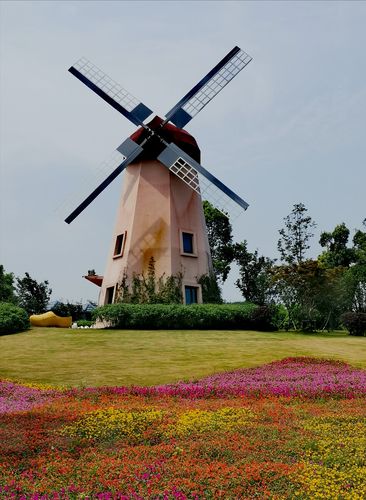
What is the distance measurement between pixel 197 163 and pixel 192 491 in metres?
30.3

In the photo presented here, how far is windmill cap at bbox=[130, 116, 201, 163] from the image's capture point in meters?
37.0

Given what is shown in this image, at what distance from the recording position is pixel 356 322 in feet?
124

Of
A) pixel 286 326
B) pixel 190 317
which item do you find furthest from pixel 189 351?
pixel 286 326

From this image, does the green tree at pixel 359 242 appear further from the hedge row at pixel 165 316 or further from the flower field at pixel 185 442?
the flower field at pixel 185 442

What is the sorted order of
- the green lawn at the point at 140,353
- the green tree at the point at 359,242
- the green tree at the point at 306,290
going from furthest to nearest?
the green tree at the point at 359,242, the green tree at the point at 306,290, the green lawn at the point at 140,353

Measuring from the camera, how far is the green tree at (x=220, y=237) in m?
59.1

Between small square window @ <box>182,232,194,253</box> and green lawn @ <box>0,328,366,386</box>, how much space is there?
6906 mm

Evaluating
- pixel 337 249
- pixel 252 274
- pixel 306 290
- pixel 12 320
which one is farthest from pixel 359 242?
pixel 12 320

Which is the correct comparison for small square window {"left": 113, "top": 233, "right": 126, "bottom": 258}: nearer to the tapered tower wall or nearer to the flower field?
the tapered tower wall

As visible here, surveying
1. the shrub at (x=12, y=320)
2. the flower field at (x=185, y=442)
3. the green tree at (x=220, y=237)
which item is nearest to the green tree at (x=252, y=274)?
the green tree at (x=220, y=237)

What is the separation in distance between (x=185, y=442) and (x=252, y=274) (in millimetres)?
48172

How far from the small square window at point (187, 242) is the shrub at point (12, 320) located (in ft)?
37.1

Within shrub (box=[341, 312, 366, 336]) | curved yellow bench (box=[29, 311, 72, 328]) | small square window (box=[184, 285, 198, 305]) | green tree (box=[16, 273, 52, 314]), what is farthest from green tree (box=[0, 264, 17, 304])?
shrub (box=[341, 312, 366, 336])

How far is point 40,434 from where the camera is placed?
35.0 ft
